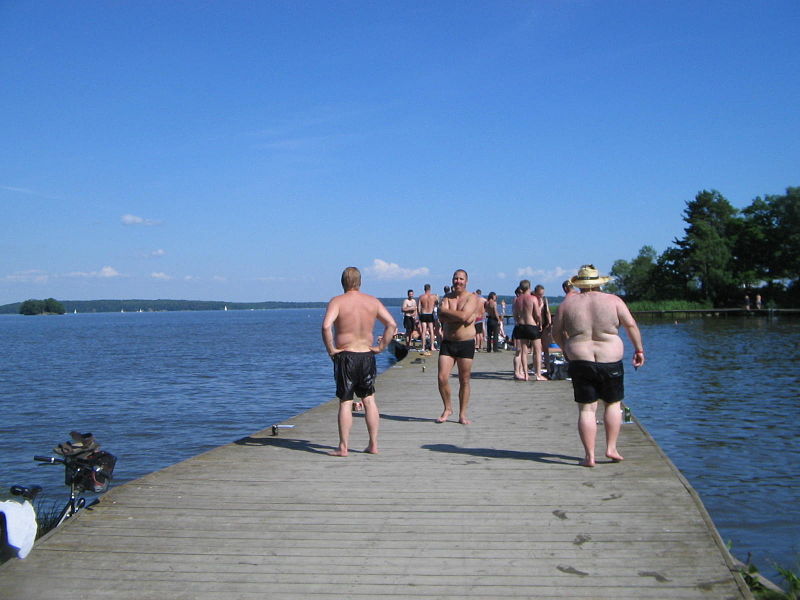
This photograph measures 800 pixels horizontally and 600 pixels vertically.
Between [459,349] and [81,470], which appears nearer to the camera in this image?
[81,470]

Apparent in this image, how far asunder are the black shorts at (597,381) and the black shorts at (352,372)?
180cm

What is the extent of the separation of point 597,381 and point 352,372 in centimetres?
216

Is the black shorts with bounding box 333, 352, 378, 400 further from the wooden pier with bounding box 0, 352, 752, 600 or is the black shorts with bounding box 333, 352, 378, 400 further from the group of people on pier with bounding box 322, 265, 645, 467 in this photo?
the wooden pier with bounding box 0, 352, 752, 600

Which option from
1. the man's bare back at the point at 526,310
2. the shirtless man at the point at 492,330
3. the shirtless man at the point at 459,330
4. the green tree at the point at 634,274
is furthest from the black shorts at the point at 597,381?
the green tree at the point at 634,274

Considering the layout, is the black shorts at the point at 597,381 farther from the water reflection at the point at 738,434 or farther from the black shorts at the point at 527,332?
the black shorts at the point at 527,332

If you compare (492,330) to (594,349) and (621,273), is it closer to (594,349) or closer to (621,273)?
(594,349)

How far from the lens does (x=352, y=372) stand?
21.9 ft

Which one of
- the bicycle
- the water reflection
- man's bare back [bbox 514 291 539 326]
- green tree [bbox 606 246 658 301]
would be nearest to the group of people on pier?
the water reflection

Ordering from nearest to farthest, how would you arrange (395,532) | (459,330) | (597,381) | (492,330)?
(395,532) → (597,381) → (459,330) → (492,330)

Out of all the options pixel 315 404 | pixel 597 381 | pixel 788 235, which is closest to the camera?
pixel 597 381

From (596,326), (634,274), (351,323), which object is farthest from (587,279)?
(634,274)

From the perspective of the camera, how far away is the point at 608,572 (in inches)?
159

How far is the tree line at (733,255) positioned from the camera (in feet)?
224

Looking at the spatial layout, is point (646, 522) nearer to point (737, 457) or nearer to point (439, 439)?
point (439, 439)
